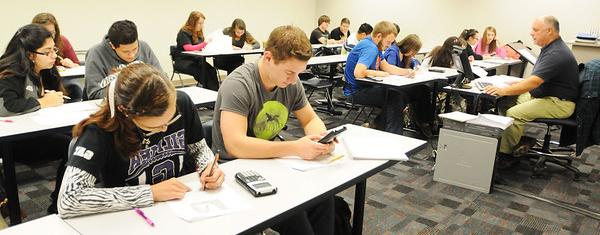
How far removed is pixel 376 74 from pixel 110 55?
2149mm

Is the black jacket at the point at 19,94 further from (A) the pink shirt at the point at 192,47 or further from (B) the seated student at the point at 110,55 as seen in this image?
(A) the pink shirt at the point at 192,47

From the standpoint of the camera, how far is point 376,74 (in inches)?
154

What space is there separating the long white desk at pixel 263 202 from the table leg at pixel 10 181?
1.07 m

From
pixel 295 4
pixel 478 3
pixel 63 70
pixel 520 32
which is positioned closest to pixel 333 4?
pixel 295 4

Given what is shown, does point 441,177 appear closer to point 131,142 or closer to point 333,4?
point 131,142

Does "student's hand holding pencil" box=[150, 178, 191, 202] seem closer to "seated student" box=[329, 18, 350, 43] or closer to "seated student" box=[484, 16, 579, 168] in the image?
"seated student" box=[484, 16, 579, 168]

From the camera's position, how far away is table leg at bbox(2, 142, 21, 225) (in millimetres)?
2016

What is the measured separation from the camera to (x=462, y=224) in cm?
257

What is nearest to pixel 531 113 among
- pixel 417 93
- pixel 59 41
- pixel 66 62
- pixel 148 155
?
pixel 417 93

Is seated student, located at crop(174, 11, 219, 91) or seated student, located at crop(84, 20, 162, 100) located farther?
seated student, located at crop(174, 11, 219, 91)

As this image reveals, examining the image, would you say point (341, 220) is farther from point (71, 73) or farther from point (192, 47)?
point (192, 47)

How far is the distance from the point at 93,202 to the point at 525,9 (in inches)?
298

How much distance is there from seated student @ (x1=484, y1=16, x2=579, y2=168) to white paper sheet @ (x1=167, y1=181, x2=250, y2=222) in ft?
8.56

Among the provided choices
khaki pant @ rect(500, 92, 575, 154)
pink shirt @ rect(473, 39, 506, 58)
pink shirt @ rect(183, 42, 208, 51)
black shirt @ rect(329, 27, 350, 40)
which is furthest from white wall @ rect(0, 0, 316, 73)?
khaki pant @ rect(500, 92, 575, 154)
